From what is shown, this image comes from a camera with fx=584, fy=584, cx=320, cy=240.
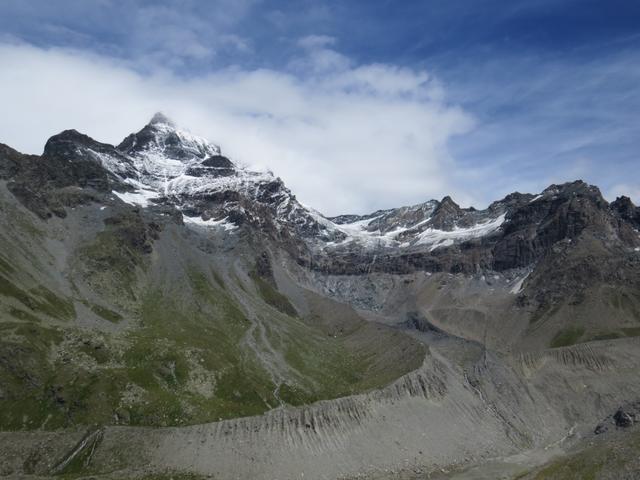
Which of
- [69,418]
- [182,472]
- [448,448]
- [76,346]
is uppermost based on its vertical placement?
[76,346]

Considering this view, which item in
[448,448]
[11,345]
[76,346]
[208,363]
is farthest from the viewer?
[208,363]

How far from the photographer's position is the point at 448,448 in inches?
5846

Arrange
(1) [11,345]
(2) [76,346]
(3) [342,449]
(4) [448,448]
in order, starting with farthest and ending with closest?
(2) [76,346], (1) [11,345], (4) [448,448], (3) [342,449]

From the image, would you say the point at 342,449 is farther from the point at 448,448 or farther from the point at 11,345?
the point at 11,345

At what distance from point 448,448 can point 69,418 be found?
311ft

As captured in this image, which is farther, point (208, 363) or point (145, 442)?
point (208, 363)

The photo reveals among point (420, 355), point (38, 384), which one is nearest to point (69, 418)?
point (38, 384)

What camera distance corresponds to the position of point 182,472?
118 m

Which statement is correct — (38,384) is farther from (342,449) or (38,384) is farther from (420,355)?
(420,355)

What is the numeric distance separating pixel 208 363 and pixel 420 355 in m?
71.2

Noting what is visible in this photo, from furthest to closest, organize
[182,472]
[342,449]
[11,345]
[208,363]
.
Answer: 1. [208,363]
2. [11,345]
3. [342,449]
4. [182,472]

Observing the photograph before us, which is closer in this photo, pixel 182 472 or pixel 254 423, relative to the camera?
pixel 182 472

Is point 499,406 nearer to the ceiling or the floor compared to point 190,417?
nearer to the floor

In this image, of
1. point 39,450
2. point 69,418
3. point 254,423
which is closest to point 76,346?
point 69,418
